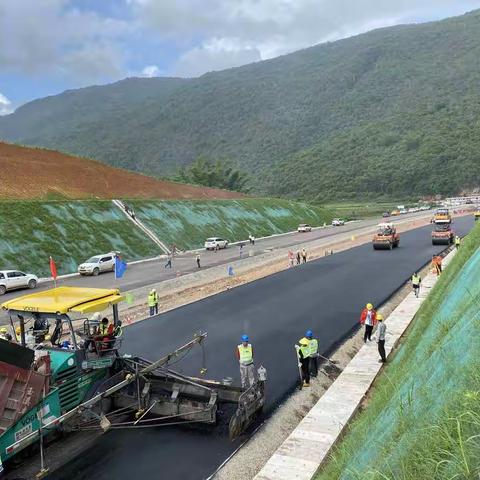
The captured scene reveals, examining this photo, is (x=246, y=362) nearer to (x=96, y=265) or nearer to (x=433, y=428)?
(x=433, y=428)

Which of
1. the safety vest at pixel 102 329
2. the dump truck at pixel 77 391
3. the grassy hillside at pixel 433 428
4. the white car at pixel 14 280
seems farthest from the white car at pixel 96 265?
the grassy hillside at pixel 433 428

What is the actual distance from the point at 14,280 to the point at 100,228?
16.2 meters

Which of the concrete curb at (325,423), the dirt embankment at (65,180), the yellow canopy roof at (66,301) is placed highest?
the dirt embankment at (65,180)

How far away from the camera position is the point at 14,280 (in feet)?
103

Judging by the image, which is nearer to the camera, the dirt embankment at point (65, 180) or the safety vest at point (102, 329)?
the safety vest at point (102, 329)

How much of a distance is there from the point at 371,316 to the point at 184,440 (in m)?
8.74

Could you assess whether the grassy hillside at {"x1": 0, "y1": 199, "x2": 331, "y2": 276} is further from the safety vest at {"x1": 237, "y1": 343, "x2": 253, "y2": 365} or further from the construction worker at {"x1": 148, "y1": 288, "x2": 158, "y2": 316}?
the safety vest at {"x1": 237, "y1": 343, "x2": 253, "y2": 365}

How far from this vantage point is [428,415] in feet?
18.6

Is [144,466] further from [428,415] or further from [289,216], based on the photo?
[289,216]

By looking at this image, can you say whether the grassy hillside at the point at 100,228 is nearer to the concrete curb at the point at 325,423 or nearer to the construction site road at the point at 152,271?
the construction site road at the point at 152,271

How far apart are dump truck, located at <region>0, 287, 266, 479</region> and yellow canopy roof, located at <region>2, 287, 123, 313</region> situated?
0.02 metres

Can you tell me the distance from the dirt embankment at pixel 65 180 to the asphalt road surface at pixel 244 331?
30.0 m

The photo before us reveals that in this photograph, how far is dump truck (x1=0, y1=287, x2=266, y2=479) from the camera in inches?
361

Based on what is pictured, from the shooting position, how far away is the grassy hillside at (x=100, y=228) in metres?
38.6
